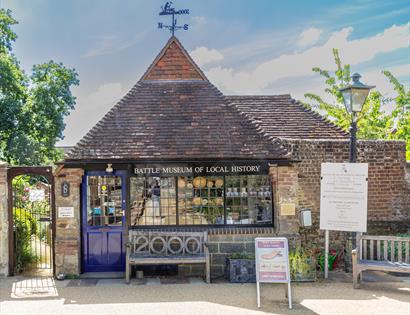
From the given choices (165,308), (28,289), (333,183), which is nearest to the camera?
(165,308)

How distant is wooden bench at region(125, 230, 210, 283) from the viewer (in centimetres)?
796

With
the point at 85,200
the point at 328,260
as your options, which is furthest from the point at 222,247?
the point at 85,200

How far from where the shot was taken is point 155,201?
348 inches

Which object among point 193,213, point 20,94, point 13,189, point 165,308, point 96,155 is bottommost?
point 165,308

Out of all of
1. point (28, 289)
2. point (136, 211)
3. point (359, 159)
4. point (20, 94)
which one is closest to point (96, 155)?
point (136, 211)

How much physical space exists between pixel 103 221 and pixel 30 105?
1162 centimetres

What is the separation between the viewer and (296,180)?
874cm

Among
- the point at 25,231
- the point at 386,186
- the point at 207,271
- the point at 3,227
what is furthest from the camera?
the point at 386,186

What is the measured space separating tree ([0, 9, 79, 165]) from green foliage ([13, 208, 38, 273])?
8418 millimetres

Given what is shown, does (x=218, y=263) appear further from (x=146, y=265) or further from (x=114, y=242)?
(x=114, y=242)

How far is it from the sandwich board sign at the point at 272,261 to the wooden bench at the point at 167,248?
150 cm

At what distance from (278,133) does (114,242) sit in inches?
209

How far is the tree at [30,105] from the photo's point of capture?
17047mm

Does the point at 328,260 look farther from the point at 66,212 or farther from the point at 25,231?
the point at 25,231
